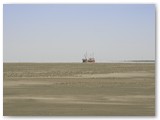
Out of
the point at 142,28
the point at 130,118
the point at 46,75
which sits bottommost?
the point at 130,118

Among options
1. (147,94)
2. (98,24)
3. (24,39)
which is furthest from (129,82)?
(24,39)

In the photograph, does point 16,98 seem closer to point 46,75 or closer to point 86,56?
point 46,75

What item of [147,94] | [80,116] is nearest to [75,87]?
[80,116]

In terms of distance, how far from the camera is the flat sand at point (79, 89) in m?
7.99

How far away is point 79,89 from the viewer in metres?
8.08

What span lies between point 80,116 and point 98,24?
1.10 metres

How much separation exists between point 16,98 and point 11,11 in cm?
102

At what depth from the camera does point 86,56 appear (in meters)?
8.09

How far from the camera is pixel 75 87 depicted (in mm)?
8094

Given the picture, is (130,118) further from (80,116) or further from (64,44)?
(64,44)

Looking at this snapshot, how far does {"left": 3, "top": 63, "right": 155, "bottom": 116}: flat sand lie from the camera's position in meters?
7.99

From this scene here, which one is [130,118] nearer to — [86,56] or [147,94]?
[147,94]

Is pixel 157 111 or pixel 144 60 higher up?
pixel 144 60

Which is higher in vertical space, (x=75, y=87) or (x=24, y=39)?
(x=24, y=39)
